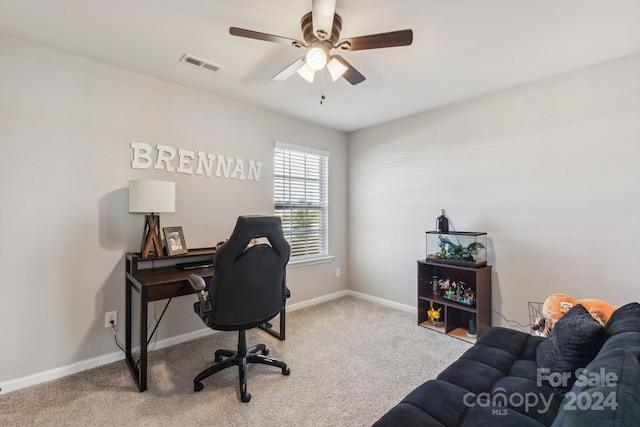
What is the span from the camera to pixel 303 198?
3922 mm

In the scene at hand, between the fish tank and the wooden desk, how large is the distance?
184 cm

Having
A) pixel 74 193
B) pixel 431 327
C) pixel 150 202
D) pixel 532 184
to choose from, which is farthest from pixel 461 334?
pixel 74 193

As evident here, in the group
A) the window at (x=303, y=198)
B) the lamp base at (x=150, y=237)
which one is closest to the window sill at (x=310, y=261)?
the window at (x=303, y=198)

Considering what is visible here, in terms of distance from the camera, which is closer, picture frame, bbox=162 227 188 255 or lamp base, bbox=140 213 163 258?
lamp base, bbox=140 213 163 258

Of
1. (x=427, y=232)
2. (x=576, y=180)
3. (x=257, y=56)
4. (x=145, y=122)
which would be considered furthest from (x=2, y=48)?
(x=576, y=180)

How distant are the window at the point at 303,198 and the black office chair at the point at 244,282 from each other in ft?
5.20

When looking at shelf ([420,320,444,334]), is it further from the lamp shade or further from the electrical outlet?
the electrical outlet

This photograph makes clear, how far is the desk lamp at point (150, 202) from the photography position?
2.28m

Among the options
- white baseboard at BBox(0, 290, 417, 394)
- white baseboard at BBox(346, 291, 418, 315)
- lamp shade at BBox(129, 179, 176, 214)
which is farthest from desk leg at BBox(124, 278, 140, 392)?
white baseboard at BBox(346, 291, 418, 315)

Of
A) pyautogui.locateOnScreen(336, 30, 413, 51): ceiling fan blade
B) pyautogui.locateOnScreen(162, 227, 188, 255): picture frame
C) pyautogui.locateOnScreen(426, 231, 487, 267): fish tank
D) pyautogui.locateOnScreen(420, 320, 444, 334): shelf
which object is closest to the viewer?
pyautogui.locateOnScreen(336, 30, 413, 51): ceiling fan blade

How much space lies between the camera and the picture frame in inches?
101

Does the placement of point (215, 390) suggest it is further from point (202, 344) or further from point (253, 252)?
point (253, 252)

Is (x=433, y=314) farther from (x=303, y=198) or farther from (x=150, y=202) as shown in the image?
(x=150, y=202)

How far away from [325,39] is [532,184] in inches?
93.5
